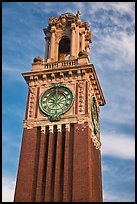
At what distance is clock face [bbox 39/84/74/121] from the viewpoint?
36572mm

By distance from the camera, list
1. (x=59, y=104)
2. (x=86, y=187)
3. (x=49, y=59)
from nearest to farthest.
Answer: (x=86, y=187) < (x=59, y=104) < (x=49, y=59)

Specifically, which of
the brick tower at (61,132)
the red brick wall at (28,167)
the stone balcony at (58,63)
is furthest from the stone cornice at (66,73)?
the red brick wall at (28,167)

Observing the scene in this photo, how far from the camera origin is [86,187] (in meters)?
30.7

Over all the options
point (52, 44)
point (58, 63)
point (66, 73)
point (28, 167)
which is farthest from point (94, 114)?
point (52, 44)

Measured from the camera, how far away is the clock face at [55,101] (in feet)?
120

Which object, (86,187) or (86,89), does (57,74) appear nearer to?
(86,89)

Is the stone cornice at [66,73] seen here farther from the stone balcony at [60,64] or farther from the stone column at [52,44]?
the stone column at [52,44]

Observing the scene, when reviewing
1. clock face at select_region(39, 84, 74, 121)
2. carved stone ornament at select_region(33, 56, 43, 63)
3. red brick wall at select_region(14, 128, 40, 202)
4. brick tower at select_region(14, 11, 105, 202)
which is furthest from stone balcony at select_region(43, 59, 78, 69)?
red brick wall at select_region(14, 128, 40, 202)

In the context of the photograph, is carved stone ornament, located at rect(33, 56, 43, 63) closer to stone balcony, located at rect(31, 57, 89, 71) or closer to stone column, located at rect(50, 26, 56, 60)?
stone balcony, located at rect(31, 57, 89, 71)

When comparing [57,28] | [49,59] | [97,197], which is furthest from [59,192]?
[57,28]

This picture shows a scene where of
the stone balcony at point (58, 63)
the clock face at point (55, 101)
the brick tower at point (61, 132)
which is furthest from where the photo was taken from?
the stone balcony at point (58, 63)

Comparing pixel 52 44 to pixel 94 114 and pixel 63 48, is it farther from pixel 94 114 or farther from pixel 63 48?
pixel 94 114

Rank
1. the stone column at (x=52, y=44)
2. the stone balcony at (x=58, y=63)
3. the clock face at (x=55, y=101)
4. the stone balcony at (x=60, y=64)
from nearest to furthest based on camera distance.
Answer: the clock face at (x=55, y=101) → the stone balcony at (x=58, y=63) → the stone balcony at (x=60, y=64) → the stone column at (x=52, y=44)

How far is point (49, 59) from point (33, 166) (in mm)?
14552
